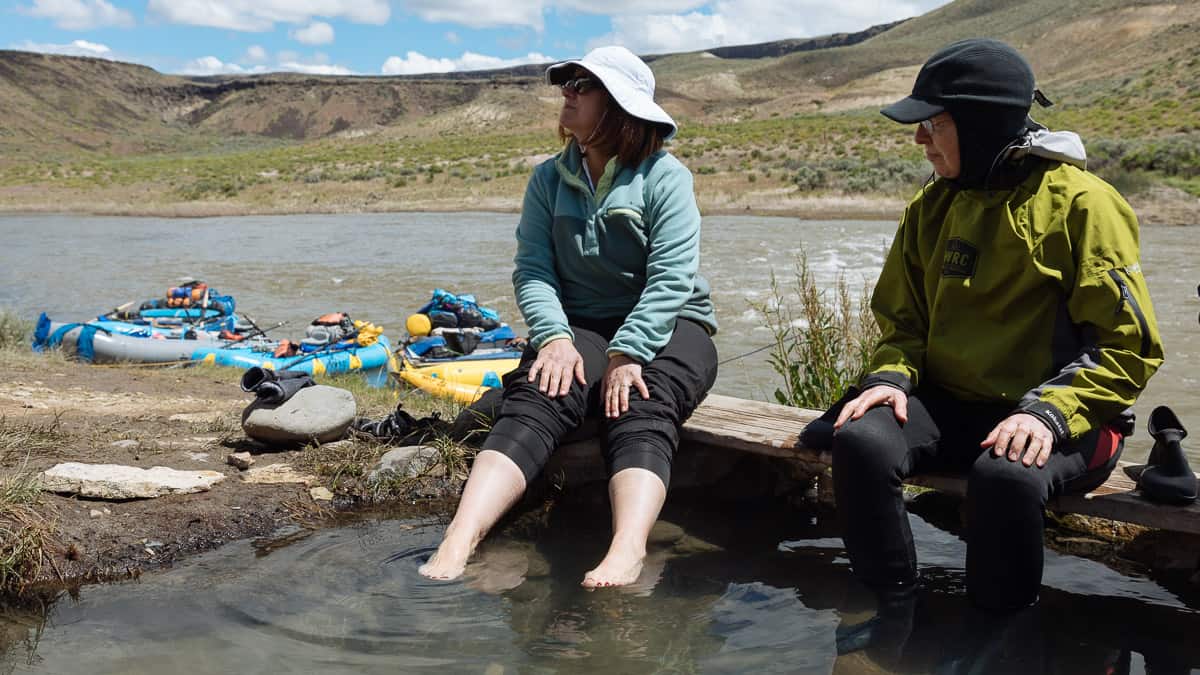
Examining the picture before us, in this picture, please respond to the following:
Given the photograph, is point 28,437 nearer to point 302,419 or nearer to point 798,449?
point 302,419

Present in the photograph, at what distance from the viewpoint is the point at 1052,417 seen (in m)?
2.82

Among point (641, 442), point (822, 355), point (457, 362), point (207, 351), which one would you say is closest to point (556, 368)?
point (641, 442)

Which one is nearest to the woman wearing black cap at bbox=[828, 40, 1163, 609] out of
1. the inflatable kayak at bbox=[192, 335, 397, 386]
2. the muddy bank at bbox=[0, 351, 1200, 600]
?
the muddy bank at bbox=[0, 351, 1200, 600]

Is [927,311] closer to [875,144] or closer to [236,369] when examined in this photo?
[236,369]

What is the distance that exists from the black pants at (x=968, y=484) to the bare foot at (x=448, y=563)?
3.61ft

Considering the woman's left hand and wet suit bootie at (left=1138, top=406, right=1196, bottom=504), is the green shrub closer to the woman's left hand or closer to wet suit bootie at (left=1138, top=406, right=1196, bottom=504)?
the woman's left hand

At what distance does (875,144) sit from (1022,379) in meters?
40.6

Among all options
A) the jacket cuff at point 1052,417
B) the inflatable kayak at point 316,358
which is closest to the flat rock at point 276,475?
the jacket cuff at point 1052,417

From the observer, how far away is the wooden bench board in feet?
9.97

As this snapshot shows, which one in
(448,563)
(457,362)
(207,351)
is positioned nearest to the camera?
(448,563)

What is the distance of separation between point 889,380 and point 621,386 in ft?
2.93

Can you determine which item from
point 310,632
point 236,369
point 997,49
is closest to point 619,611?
point 310,632

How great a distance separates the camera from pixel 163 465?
4344mm

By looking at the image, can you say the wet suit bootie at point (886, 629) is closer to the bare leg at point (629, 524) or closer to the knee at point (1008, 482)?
the knee at point (1008, 482)
